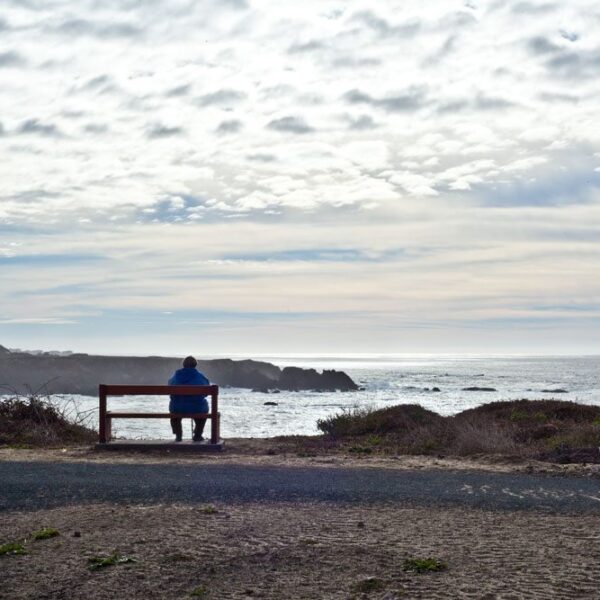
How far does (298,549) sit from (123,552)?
1417 mm

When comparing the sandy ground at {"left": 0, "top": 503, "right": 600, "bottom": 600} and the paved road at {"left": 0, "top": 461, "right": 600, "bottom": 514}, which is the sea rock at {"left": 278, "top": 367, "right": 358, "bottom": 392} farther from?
the sandy ground at {"left": 0, "top": 503, "right": 600, "bottom": 600}

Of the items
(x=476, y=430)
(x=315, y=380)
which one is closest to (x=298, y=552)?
(x=476, y=430)

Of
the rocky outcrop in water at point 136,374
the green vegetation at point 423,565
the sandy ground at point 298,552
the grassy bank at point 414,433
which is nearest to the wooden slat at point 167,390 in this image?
the grassy bank at point 414,433

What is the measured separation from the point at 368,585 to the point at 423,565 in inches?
23.0

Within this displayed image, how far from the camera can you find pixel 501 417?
21.6 meters

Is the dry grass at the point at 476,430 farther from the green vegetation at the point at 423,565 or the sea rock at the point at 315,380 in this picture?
the sea rock at the point at 315,380

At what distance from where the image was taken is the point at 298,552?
659 cm

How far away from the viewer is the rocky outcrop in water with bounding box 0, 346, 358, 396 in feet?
247

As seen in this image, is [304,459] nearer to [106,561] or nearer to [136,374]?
[106,561]

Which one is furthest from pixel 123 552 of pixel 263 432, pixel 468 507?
pixel 263 432

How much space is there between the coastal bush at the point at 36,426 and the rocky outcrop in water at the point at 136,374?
5572 centimetres

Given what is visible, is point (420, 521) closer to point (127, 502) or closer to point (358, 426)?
point (127, 502)

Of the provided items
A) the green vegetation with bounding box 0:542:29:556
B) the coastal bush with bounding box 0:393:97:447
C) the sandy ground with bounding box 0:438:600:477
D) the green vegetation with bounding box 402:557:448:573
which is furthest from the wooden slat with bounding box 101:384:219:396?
the green vegetation with bounding box 402:557:448:573

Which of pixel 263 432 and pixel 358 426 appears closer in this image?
pixel 358 426
